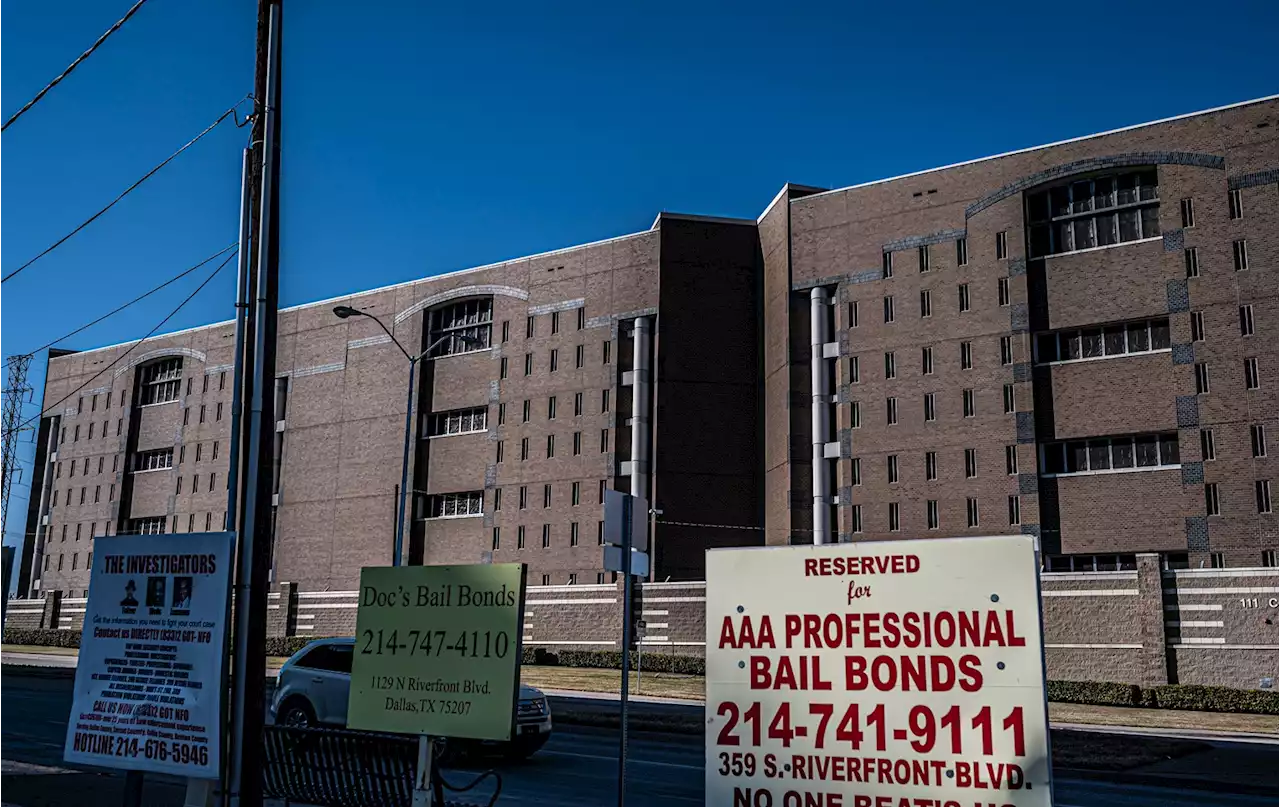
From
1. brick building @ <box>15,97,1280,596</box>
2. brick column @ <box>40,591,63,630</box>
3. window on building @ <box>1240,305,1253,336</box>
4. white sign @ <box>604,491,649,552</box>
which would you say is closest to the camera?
white sign @ <box>604,491,649,552</box>

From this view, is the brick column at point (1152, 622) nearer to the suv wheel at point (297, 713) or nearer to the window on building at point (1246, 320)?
the window on building at point (1246, 320)

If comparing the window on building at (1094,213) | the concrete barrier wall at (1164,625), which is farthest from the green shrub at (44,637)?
the window on building at (1094,213)

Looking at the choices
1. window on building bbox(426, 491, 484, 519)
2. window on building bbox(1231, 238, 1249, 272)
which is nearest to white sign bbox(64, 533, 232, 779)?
window on building bbox(1231, 238, 1249, 272)

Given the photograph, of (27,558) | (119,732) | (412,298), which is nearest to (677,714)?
(119,732)

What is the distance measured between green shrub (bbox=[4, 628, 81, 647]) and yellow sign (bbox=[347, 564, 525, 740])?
2695 inches

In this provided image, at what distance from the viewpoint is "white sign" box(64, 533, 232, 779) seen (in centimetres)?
962

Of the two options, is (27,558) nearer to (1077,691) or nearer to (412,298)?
(412,298)

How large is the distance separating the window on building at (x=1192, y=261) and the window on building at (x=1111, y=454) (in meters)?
5.99

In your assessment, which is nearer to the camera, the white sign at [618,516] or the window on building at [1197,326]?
the white sign at [618,516]

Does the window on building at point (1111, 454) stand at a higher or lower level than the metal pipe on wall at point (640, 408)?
lower

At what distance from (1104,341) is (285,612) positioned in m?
45.3

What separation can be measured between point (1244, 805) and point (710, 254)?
143ft

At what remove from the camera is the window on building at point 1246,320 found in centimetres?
4200

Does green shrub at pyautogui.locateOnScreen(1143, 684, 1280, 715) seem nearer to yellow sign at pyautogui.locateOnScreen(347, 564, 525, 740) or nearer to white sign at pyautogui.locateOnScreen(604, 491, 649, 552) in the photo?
white sign at pyautogui.locateOnScreen(604, 491, 649, 552)
